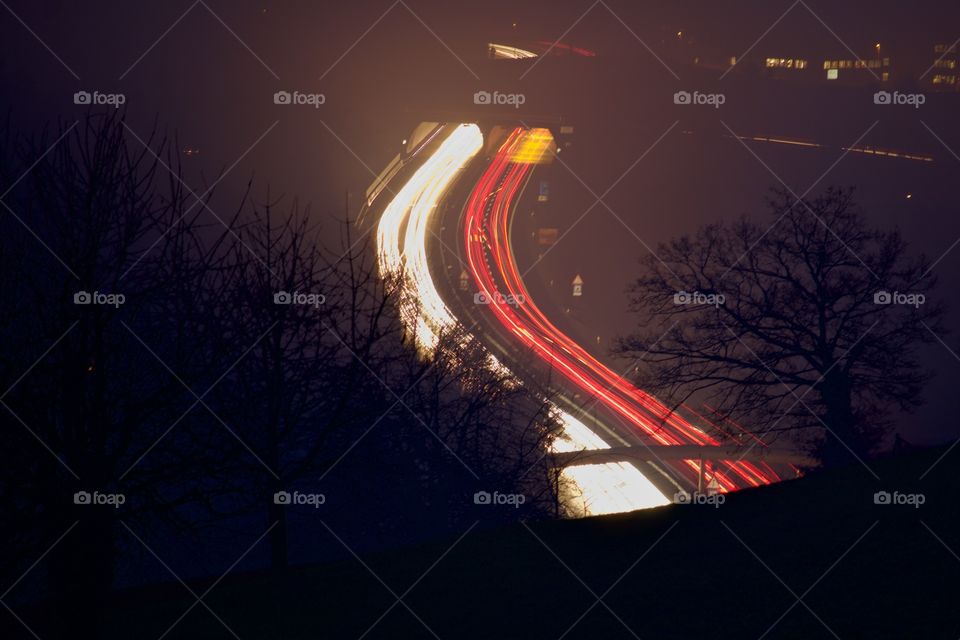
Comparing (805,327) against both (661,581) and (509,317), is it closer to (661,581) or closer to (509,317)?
(661,581)

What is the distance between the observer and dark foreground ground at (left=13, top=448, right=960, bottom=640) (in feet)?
21.9

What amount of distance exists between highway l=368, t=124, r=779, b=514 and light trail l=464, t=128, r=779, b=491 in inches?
2.8

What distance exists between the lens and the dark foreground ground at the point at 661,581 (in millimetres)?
6688

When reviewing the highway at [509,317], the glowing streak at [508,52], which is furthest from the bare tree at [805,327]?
the glowing streak at [508,52]

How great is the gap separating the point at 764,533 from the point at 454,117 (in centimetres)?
5249

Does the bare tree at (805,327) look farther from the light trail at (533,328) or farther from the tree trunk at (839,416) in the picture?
the light trail at (533,328)

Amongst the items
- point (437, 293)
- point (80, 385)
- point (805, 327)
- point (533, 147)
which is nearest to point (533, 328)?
point (437, 293)

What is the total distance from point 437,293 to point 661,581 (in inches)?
1425

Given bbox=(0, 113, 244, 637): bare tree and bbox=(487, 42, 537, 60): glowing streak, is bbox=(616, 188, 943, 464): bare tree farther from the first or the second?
bbox=(487, 42, 537, 60): glowing streak

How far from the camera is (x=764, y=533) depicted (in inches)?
338

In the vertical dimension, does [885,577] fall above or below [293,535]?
above

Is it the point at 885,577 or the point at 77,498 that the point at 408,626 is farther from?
the point at 885,577

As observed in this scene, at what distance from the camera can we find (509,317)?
146ft

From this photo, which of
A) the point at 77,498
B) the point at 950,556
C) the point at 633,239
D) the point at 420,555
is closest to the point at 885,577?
the point at 950,556
